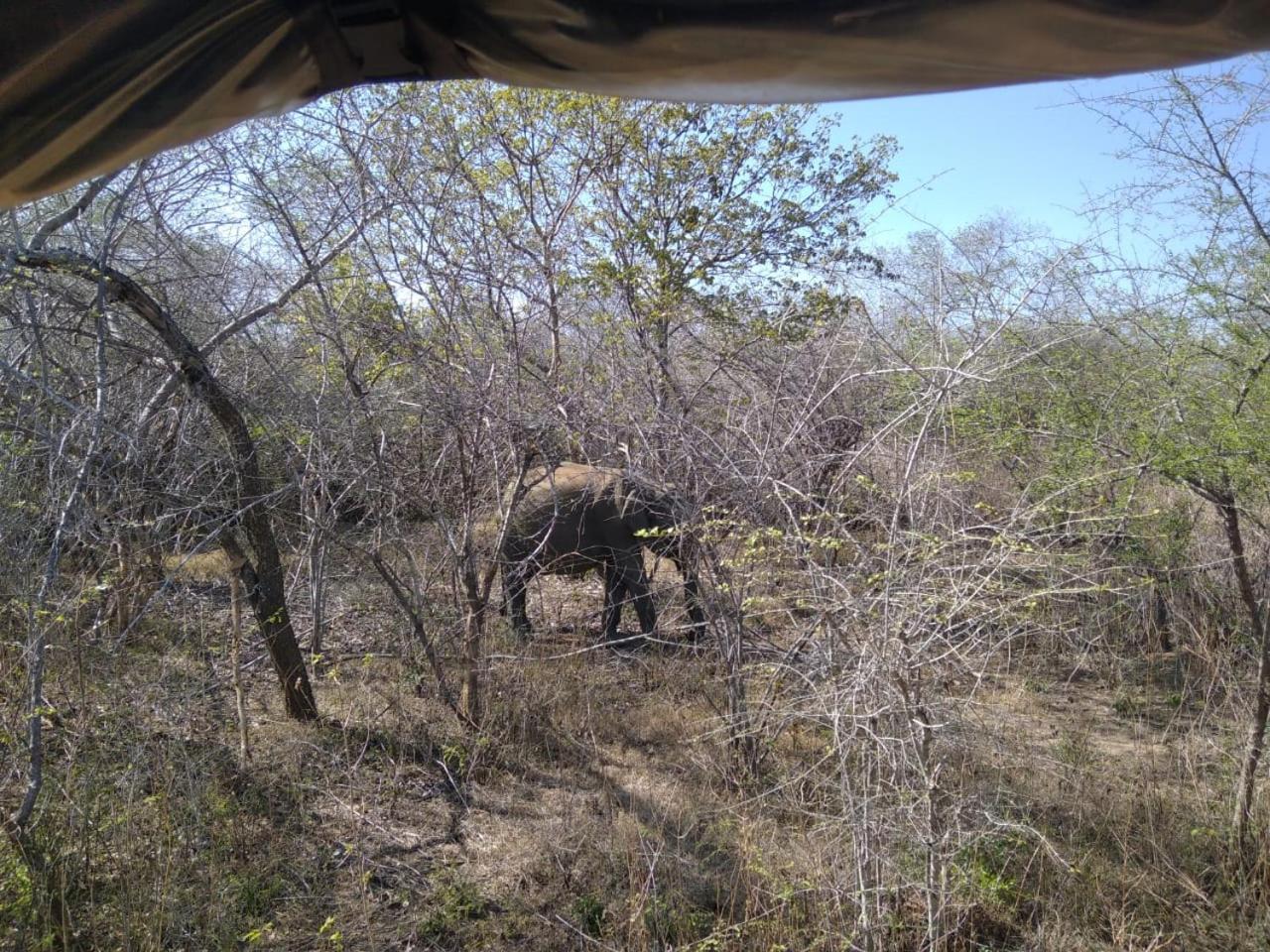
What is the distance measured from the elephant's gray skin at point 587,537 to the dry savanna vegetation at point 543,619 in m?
0.42

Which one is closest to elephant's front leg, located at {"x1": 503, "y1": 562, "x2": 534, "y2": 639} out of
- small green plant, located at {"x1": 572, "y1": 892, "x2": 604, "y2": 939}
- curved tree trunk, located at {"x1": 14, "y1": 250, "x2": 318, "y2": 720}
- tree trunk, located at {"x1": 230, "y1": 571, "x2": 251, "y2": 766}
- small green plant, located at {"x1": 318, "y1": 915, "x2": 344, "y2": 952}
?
curved tree trunk, located at {"x1": 14, "y1": 250, "x2": 318, "y2": 720}

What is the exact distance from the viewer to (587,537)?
7.56m

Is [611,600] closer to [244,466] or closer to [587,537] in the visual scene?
[587,537]

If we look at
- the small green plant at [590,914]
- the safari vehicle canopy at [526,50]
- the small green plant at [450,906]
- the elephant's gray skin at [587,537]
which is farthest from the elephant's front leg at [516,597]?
the safari vehicle canopy at [526,50]

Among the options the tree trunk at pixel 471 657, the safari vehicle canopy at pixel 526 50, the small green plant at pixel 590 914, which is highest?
the safari vehicle canopy at pixel 526 50

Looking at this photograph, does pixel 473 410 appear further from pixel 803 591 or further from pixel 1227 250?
pixel 1227 250

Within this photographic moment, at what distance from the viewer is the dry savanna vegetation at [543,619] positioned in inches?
157

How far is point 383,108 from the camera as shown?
562cm

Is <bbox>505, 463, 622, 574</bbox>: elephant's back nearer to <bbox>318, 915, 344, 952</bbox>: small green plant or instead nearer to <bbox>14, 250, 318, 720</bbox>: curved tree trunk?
<bbox>14, 250, 318, 720</bbox>: curved tree trunk

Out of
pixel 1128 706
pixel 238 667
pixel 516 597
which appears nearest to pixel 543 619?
pixel 516 597

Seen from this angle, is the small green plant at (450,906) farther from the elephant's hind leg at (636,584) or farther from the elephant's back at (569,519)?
the elephant's hind leg at (636,584)

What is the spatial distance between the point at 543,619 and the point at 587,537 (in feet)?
2.48

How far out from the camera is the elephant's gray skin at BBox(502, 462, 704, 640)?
22.5ft

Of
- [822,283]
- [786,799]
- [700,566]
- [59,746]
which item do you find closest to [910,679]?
[786,799]
